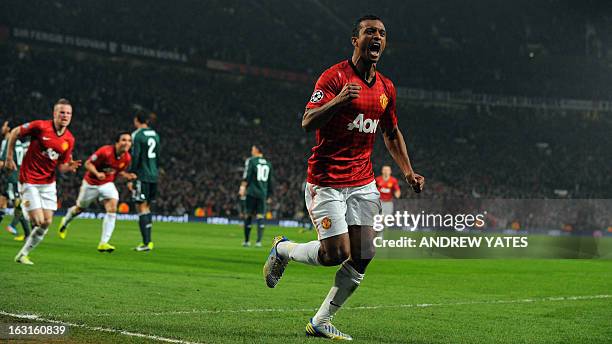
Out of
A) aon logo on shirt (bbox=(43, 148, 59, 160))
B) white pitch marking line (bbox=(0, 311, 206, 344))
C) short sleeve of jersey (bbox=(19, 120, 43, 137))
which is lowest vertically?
white pitch marking line (bbox=(0, 311, 206, 344))

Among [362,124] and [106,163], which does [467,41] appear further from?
[362,124]

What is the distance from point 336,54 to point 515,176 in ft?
53.2

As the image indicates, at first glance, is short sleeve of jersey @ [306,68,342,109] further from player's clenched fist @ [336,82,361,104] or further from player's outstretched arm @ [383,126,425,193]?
player's outstretched arm @ [383,126,425,193]

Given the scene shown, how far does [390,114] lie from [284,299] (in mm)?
3196

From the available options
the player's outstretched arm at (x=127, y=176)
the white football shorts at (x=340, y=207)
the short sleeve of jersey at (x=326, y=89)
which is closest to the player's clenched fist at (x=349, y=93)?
the short sleeve of jersey at (x=326, y=89)

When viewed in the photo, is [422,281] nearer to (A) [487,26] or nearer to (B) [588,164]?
(B) [588,164]

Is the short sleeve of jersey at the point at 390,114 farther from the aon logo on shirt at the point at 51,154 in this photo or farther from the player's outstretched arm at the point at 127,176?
the player's outstretched arm at the point at 127,176

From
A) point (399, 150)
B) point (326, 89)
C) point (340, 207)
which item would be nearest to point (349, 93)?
point (326, 89)

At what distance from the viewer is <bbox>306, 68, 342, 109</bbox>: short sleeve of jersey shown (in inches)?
251

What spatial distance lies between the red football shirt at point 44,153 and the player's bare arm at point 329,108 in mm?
6387

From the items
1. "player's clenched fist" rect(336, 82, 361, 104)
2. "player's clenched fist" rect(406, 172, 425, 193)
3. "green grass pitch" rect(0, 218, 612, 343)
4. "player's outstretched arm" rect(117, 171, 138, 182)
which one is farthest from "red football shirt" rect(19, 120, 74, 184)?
"player's clenched fist" rect(336, 82, 361, 104)

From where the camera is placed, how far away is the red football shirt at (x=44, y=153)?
11.7 metres

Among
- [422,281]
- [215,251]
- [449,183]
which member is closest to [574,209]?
[215,251]

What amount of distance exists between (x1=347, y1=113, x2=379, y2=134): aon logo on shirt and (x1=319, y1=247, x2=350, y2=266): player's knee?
946 mm
